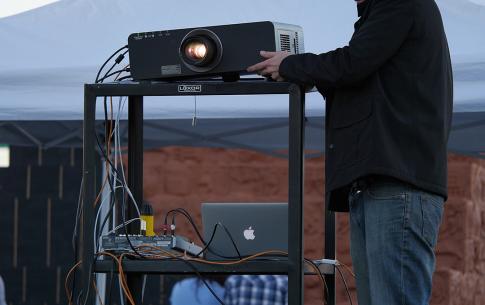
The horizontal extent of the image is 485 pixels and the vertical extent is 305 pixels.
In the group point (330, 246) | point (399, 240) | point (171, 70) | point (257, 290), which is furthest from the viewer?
point (257, 290)

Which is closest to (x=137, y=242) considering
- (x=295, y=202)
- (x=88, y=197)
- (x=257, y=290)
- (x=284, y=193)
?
(x=88, y=197)

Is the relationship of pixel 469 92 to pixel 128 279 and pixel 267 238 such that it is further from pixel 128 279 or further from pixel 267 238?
pixel 128 279

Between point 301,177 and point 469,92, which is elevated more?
point 469,92

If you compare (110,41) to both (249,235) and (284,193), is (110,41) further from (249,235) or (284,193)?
(284,193)

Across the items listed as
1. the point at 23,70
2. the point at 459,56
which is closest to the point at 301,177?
the point at 459,56

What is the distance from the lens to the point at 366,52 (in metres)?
2.03

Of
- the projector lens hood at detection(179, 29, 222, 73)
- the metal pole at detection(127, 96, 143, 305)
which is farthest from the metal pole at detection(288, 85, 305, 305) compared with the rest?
the metal pole at detection(127, 96, 143, 305)

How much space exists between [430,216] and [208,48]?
679 mm

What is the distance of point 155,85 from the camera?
7.33 ft

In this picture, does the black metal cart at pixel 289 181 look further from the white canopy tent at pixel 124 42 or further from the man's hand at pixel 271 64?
the white canopy tent at pixel 124 42

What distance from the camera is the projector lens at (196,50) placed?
219 cm

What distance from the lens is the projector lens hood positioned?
2.19 meters

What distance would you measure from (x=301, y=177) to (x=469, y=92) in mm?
1541

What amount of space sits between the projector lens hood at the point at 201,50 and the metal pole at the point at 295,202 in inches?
8.7
